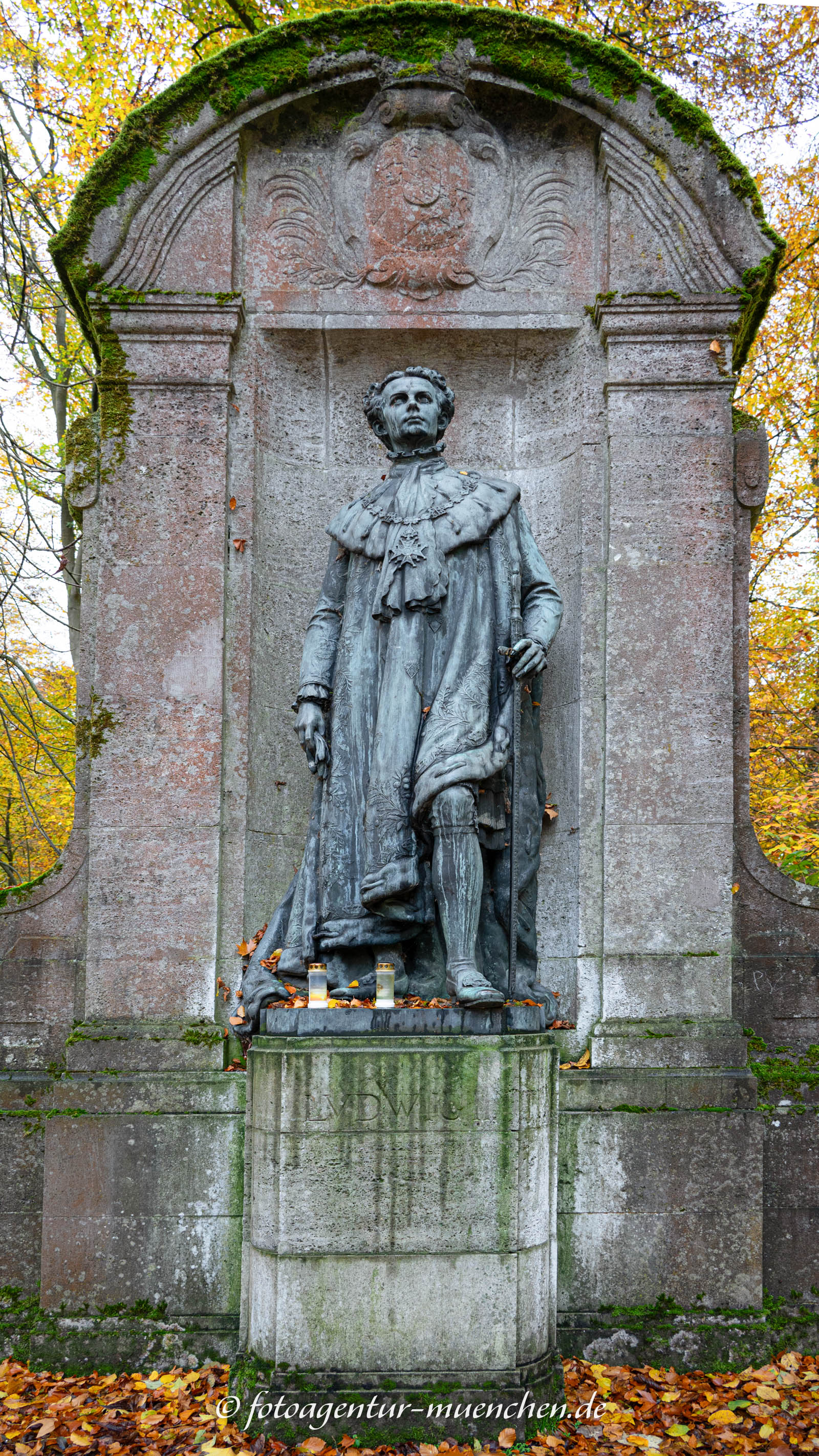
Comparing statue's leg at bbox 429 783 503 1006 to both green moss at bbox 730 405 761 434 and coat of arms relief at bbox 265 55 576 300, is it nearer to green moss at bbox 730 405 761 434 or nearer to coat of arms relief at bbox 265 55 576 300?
green moss at bbox 730 405 761 434

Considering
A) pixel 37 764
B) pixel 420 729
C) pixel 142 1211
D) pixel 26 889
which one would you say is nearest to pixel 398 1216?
pixel 142 1211

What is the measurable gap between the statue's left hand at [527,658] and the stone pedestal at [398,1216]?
155cm

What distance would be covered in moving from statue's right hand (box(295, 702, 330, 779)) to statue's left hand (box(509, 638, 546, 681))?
0.92m

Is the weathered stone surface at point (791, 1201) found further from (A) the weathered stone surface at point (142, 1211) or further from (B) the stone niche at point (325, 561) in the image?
(A) the weathered stone surface at point (142, 1211)

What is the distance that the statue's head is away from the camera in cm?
561

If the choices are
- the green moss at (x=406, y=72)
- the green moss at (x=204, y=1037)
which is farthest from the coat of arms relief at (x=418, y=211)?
the green moss at (x=204, y=1037)

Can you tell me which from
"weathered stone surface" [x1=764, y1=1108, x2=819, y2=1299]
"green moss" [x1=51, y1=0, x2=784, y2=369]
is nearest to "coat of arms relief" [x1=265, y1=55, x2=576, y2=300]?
"green moss" [x1=51, y1=0, x2=784, y2=369]

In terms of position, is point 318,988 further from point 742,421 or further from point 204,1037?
point 742,421

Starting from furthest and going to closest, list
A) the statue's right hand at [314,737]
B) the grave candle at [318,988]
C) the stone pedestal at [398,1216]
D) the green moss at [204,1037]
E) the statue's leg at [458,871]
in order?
the green moss at [204,1037]
the statue's right hand at [314,737]
the statue's leg at [458,871]
the grave candle at [318,988]
the stone pedestal at [398,1216]

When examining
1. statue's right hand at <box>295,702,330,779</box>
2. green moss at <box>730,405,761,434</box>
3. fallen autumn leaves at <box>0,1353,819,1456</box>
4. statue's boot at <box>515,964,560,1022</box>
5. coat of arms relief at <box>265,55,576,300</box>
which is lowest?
fallen autumn leaves at <box>0,1353,819,1456</box>

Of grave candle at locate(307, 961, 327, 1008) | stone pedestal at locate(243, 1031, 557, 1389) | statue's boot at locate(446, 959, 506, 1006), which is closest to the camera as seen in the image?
stone pedestal at locate(243, 1031, 557, 1389)

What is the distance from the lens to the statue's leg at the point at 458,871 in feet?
16.1

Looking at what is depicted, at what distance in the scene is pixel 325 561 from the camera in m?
6.74

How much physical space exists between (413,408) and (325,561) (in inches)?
53.3
